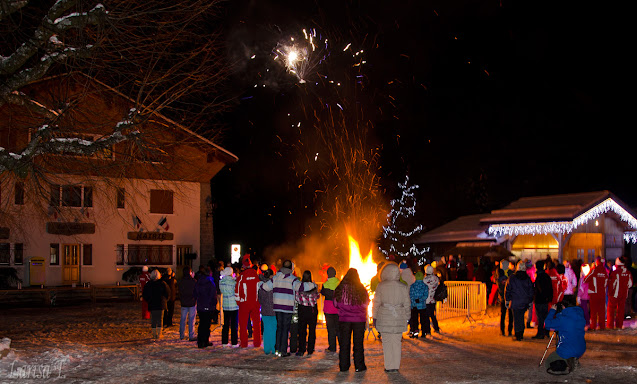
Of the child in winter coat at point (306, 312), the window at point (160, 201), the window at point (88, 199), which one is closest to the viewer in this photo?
the child in winter coat at point (306, 312)

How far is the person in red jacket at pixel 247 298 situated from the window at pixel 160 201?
68.1 ft

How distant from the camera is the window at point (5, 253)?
28.6 meters

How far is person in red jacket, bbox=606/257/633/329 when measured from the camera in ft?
52.5

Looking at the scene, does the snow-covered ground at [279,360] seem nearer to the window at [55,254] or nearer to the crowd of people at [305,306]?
the crowd of people at [305,306]

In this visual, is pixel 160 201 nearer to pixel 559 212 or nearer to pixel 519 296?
pixel 559 212

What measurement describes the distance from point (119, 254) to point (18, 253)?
477 cm

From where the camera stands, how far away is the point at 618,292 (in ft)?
52.5

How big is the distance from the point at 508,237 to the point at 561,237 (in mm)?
3675

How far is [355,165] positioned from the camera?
1539 inches

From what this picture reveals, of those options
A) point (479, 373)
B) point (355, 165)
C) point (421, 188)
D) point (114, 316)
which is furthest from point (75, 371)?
point (421, 188)

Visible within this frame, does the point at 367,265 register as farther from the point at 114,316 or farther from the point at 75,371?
the point at 75,371

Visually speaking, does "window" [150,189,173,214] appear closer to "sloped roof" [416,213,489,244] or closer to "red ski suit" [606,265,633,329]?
"sloped roof" [416,213,489,244]

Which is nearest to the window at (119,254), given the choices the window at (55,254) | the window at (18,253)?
the window at (55,254)

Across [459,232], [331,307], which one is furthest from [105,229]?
[331,307]
